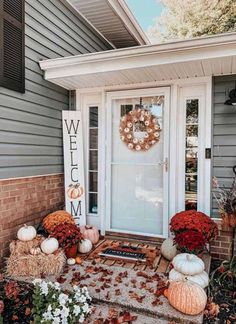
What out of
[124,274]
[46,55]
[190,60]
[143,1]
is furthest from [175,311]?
[143,1]

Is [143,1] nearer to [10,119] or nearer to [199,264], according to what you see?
[10,119]

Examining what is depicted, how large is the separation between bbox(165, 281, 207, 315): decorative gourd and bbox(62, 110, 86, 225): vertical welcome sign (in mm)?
2136

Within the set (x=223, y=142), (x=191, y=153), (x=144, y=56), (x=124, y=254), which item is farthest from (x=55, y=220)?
(x=223, y=142)

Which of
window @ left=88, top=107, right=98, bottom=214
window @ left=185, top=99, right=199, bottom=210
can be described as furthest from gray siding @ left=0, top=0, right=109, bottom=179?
window @ left=185, top=99, right=199, bottom=210

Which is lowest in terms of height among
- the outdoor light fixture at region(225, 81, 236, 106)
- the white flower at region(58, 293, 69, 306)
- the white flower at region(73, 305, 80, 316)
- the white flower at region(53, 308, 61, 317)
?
the white flower at region(73, 305, 80, 316)

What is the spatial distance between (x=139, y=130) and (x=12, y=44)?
1.95 metres

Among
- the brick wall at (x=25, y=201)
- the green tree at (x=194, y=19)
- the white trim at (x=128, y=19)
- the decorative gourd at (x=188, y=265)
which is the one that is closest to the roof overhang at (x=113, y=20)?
the white trim at (x=128, y=19)

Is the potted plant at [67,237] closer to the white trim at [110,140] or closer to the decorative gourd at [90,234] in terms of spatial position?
the decorative gourd at [90,234]

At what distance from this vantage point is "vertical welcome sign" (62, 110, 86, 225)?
4090mm

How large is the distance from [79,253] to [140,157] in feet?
5.09

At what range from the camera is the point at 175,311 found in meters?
2.23

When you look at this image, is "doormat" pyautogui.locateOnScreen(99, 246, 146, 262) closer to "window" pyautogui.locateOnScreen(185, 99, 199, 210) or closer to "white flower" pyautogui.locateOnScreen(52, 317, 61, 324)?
"window" pyautogui.locateOnScreen(185, 99, 199, 210)

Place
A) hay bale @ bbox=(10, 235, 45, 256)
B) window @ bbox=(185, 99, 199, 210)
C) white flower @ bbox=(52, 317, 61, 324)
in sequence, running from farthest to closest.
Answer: window @ bbox=(185, 99, 199, 210), hay bale @ bbox=(10, 235, 45, 256), white flower @ bbox=(52, 317, 61, 324)

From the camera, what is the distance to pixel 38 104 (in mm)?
3662
